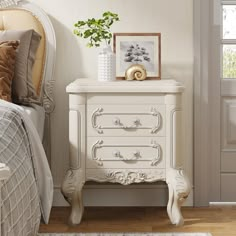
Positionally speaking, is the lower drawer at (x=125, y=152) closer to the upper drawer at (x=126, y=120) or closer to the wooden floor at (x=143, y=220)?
the upper drawer at (x=126, y=120)

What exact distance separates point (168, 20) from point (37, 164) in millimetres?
1315

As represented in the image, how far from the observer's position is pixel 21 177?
262cm

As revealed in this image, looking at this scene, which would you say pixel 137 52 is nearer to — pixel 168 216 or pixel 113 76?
pixel 113 76

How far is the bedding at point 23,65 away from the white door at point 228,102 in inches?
46.2

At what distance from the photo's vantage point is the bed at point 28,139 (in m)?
2.34

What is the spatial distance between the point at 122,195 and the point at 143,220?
0.37m

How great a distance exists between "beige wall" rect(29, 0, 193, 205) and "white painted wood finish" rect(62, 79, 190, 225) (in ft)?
1.53

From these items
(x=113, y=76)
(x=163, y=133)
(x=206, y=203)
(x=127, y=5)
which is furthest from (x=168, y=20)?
(x=206, y=203)

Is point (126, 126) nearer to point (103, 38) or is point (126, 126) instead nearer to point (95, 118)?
point (95, 118)

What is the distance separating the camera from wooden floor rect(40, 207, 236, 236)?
3.47 meters

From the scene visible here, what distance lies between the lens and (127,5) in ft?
12.9

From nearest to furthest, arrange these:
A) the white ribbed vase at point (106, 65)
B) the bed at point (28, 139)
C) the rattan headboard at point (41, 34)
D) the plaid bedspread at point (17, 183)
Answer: the plaid bedspread at point (17, 183) < the bed at point (28, 139) < the white ribbed vase at point (106, 65) < the rattan headboard at point (41, 34)

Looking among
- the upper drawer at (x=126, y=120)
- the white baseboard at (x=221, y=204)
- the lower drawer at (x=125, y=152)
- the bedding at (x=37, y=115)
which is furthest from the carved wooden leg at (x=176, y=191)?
the bedding at (x=37, y=115)

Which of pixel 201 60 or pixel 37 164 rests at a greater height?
pixel 201 60
